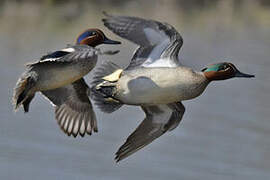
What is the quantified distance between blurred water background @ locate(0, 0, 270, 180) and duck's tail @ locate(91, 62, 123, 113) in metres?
1.79

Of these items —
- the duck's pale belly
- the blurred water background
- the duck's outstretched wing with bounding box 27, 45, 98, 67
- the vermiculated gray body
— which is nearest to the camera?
the duck's outstretched wing with bounding box 27, 45, 98, 67

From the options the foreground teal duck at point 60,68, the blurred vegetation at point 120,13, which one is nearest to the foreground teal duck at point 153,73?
the foreground teal duck at point 60,68

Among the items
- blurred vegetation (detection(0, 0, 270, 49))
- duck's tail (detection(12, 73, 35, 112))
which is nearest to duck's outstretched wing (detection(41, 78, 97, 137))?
duck's tail (detection(12, 73, 35, 112))

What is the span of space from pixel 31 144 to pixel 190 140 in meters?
2.16

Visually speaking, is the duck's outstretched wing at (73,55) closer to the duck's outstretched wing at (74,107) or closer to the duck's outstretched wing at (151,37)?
the duck's outstretched wing at (151,37)

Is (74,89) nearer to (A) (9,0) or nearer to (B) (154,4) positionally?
(A) (9,0)

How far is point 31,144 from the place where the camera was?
42.6 ft

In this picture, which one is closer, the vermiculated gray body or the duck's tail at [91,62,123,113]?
the vermiculated gray body

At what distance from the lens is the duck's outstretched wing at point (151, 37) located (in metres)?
6.64

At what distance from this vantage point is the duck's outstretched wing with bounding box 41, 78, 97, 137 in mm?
7352

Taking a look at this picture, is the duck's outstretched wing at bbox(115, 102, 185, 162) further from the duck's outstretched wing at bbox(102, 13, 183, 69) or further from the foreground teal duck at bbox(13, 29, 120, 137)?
the duck's outstretched wing at bbox(102, 13, 183, 69)

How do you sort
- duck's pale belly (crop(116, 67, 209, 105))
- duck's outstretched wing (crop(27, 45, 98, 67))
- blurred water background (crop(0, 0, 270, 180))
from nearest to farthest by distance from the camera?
duck's outstretched wing (crop(27, 45, 98, 67))
duck's pale belly (crop(116, 67, 209, 105))
blurred water background (crop(0, 0, 270, 180))

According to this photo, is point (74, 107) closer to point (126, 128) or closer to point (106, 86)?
point (106, 86)

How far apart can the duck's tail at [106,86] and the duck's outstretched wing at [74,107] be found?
129 mm
